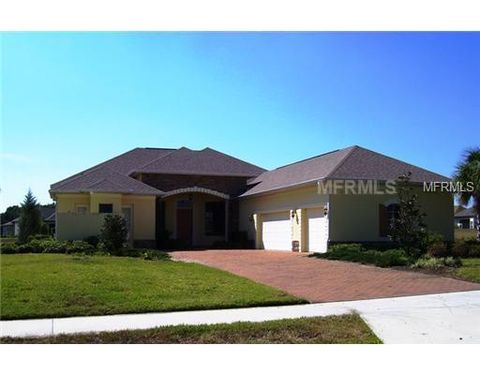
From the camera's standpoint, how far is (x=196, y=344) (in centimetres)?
795

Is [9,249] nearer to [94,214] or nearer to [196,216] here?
[94,214]

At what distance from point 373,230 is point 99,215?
12.6m

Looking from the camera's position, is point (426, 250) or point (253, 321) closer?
point (253, 321)

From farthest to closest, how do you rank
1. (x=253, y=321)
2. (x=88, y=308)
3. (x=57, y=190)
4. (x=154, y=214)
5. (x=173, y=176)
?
1. (x=173, y=176)
2. (x=154, y=214)
3. (x=57, y=190)
4. (x=88, y=308)
5. (x=253, y=321)

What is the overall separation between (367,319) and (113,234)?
14698 millimetres

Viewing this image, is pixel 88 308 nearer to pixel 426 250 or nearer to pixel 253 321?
pixel 253 321

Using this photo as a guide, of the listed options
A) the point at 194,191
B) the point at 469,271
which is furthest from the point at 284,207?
the point at 469,271

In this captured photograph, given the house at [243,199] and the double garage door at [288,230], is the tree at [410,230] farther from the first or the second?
the double garage door at [288,230]

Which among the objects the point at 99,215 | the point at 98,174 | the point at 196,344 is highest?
the point at 98,174

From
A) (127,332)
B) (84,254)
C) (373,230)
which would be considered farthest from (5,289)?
(373,230)

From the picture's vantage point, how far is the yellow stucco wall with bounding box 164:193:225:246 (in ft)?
107

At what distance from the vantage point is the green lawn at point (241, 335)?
26.3ft

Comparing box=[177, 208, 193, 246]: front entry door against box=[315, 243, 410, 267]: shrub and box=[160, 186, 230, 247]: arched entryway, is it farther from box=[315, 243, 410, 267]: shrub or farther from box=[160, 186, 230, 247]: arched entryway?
box=[315, 243, 410, 267]: shrub

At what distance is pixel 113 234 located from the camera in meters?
22.2
